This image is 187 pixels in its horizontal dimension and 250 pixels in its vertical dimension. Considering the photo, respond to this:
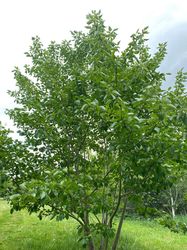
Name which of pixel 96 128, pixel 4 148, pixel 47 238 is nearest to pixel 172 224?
pixel 96 128

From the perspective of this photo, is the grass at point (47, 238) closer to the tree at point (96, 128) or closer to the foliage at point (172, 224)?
the tree at point (96, 128)

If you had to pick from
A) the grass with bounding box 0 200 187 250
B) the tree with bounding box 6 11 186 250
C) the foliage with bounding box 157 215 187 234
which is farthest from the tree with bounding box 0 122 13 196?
the grass with bounding box 0 200 187 250

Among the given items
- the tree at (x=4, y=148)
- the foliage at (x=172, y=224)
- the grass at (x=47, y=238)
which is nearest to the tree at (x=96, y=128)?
the tree at (x=4, y=148)

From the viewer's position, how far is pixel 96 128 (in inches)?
193

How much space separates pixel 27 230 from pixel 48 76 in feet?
16.5

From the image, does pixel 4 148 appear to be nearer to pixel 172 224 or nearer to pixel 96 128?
pixel 96 128

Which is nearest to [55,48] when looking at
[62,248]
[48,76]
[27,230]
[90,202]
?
[48,76]

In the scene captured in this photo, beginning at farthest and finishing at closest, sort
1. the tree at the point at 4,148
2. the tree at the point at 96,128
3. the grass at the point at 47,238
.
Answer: the grass at the point at 47,238 → the tree at the point at 4,148 → the tree at the point at 96,128

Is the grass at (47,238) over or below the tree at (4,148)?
below

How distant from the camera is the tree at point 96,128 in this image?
3.20 meters

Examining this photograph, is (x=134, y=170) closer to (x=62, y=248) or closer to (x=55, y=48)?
→ (x=55, y=48)

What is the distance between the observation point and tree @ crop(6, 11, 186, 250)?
126 inches

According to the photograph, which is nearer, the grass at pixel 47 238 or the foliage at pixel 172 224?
the foliage at pixel 172 224

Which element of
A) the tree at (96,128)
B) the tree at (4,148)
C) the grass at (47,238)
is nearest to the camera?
the tree at (96,128)
